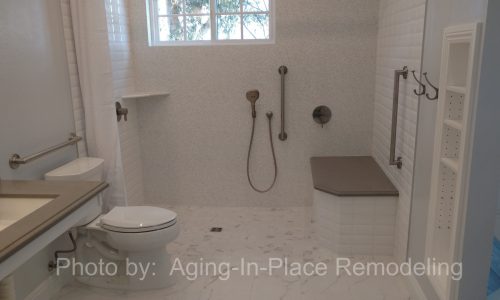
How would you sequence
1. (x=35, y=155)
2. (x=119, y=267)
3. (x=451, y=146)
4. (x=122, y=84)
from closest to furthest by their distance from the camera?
(x=451, y=146), (x=35, y=155), (x=119, y=267), (x=122, y=84)

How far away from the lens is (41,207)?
1.78 metres

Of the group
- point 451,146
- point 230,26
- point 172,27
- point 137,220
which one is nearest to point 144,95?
point 172,27

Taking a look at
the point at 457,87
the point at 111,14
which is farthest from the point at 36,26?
the point at 457,87

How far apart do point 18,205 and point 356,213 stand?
6.71ft

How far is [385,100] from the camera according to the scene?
3.25 m

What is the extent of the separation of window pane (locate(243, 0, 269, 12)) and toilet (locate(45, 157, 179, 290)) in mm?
1837

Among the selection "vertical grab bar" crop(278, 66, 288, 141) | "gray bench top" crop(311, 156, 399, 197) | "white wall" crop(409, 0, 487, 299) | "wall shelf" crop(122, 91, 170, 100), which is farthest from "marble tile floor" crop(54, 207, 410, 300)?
"wall shelf" crop(122, 91, 170, 100)

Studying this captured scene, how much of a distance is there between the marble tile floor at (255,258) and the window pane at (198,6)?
1.76 metres

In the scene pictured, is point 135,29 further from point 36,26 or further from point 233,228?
point 233,228

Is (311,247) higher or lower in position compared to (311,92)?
lower

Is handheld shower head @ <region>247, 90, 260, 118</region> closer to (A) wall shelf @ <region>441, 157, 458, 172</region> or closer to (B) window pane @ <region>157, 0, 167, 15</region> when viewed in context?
(B) window pane @ <region>157, 0, 167, 15</region>

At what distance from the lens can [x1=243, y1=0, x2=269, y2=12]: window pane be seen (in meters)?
3.71

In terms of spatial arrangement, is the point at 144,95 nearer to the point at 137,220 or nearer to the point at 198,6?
the point at 198,6

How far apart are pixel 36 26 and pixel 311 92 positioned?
214 cm
